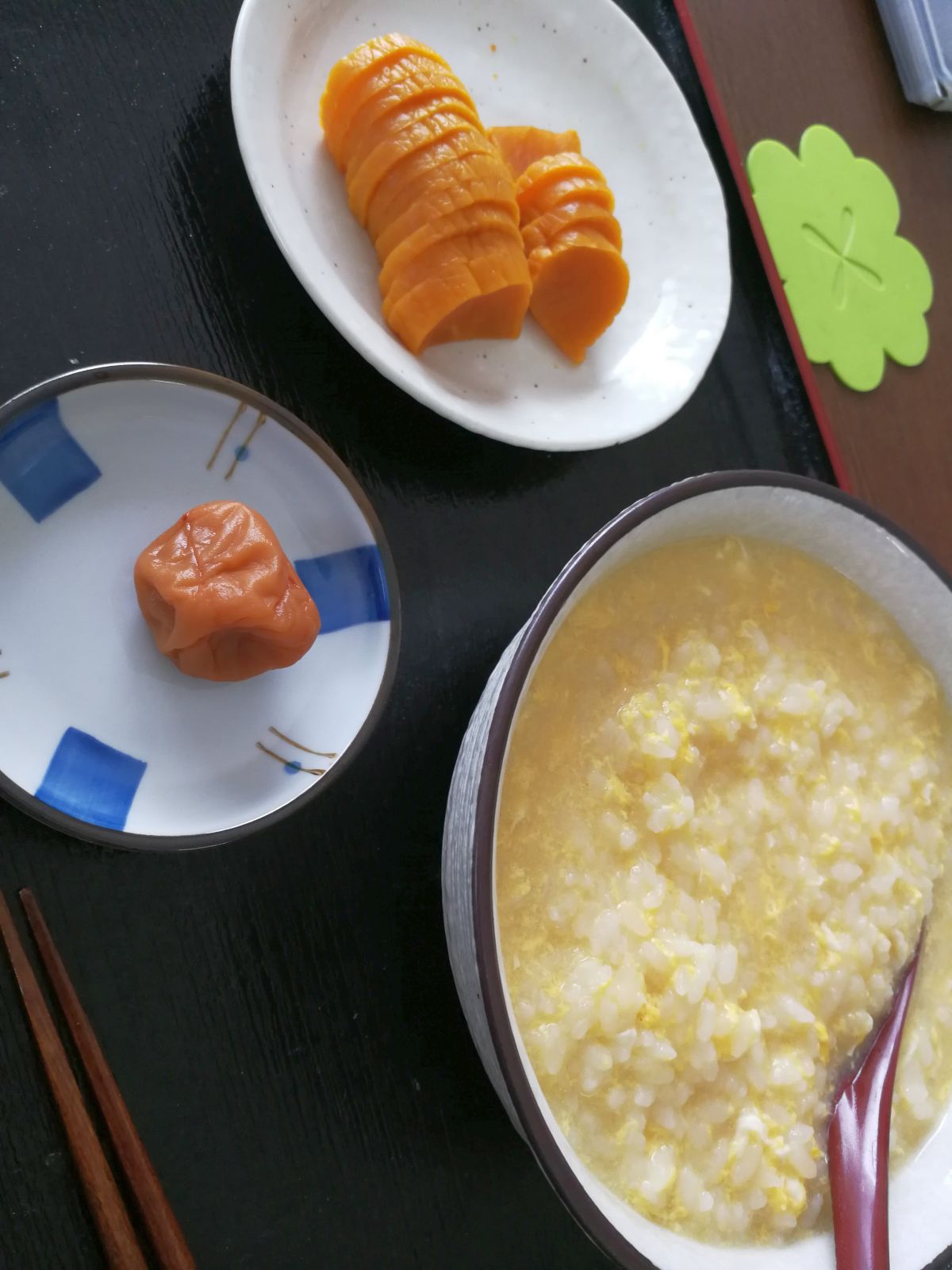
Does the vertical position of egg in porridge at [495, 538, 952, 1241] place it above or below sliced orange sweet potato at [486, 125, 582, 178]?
below

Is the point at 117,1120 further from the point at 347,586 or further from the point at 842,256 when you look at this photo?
the point at 842,256

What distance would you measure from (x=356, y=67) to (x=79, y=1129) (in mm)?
1355

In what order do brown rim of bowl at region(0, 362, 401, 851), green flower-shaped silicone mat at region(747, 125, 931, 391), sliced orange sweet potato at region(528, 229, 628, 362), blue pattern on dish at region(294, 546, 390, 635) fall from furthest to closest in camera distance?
1. green flower-shaped silicone mat at region(747, 125, 931, 391)
2. sliced orange sweet potato at region(528, 229, 628, 362)
3. blue pattern on dish at region(294, 546, 390, 635)
4. brown rim of bowl at region(0, 362, 401, 851)

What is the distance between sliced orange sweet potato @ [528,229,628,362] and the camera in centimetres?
146

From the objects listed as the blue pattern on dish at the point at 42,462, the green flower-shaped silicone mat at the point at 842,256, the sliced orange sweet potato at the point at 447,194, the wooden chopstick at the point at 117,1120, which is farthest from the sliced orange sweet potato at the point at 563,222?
the wooden chopstick at the point at 117,1120

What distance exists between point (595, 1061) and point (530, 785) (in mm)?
330

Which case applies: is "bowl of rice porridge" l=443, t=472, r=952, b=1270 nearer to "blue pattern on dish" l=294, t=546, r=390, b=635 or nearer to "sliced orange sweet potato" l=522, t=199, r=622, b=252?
"blue pattern on dish" l=294, t=546, r=390, b=635

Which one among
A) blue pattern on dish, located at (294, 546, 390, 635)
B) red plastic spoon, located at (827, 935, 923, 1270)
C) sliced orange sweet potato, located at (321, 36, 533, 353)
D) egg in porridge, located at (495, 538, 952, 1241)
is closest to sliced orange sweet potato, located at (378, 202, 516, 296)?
sliced orange sweet potato, located at (321, 36, 533, 353)

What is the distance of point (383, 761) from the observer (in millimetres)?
1334

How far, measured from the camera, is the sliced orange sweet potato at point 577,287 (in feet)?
4.80

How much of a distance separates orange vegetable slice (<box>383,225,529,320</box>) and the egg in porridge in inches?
17.7

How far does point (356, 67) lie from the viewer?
4.42ft

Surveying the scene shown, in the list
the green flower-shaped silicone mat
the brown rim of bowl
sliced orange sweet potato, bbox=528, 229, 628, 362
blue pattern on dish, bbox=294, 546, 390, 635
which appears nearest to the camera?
the brown rim of bowl

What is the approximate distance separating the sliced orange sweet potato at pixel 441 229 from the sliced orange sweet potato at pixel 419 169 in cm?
5
